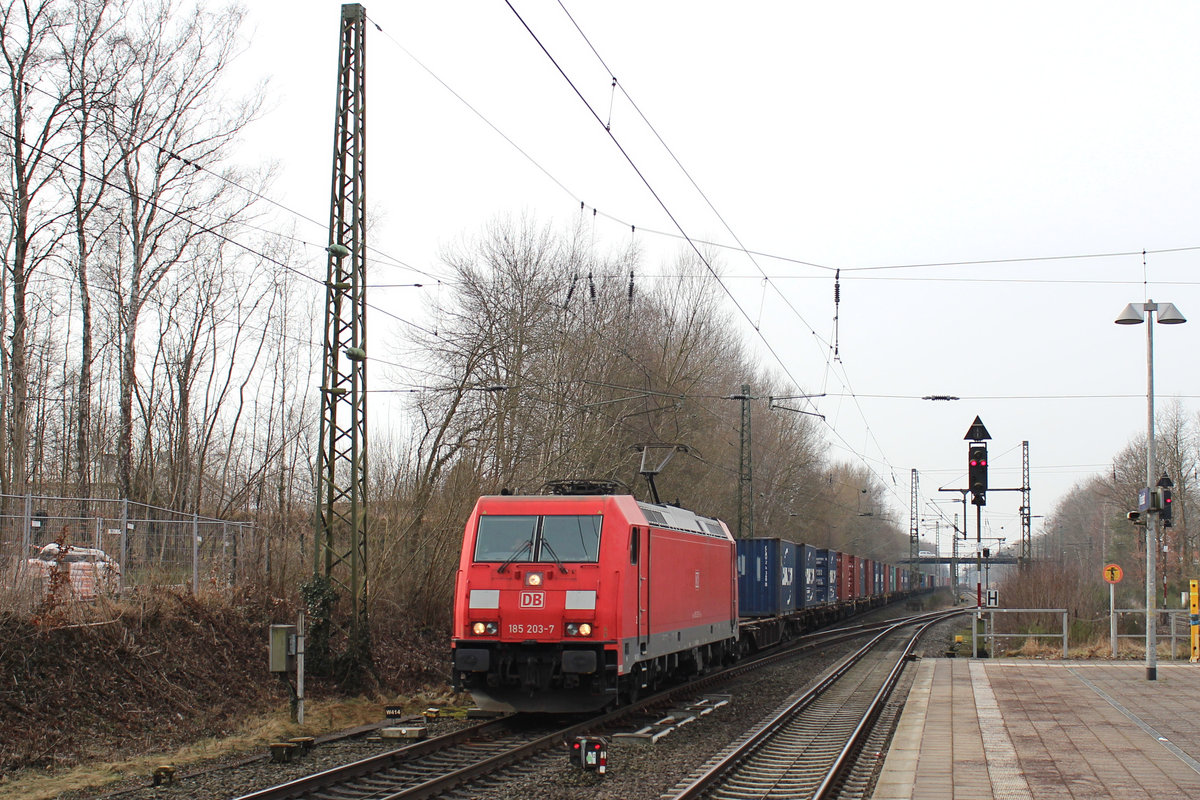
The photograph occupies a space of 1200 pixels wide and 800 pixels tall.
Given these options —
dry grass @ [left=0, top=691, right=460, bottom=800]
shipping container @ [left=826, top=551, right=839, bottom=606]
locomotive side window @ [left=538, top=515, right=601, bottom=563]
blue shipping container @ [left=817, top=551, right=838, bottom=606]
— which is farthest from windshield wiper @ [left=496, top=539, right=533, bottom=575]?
shipping container @ [left=826, top=551, right=839, bottom=606]

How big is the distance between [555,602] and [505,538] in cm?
118

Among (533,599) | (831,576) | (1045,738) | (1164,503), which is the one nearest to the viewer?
(1045,738)

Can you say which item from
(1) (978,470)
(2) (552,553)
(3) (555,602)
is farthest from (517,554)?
(1) (978,470)

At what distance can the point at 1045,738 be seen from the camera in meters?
11.8

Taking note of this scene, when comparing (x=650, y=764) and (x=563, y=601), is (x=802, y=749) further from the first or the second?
(x=563, y=601)

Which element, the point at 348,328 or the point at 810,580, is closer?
the point at 348,328

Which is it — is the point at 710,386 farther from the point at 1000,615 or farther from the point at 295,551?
the point at 295,551

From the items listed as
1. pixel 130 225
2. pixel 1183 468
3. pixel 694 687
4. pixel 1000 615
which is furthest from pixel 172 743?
pixel 1183 468

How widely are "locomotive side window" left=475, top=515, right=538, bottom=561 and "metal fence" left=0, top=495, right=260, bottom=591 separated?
525cm

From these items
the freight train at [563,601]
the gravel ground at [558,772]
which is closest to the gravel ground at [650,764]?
the gravel ground at [558,772]

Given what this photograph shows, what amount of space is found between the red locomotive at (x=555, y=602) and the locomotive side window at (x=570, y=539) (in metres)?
0.01

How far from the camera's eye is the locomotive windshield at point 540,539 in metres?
14.0

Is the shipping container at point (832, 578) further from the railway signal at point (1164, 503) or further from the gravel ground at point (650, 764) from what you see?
the gravel ground at point (650, 764)

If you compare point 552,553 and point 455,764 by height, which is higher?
point 552,553
